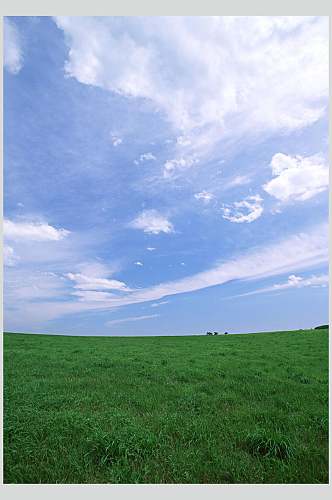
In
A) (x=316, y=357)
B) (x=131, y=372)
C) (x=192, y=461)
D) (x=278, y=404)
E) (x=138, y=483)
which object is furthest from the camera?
(x=316, y=357)

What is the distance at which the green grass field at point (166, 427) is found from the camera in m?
5.57

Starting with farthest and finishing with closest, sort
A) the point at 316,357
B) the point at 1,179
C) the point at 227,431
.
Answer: the point at 316,357 → the point at 227,431 → the point at 1,179

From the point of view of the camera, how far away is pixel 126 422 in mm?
7484

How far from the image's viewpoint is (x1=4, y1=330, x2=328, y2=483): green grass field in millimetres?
5570

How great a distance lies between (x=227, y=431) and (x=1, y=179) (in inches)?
280

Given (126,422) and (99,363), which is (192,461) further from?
(99,363)

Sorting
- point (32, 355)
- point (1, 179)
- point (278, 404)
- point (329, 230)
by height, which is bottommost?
point (32, 355)

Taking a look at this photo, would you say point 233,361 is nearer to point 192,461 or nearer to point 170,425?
point 170,425

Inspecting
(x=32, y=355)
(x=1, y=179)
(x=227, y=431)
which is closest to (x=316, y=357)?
(x=227, y=431)

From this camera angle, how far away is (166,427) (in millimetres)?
7203

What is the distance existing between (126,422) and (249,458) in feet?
9.57

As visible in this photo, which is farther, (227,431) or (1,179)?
(227,431)

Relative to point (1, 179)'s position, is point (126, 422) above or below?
below

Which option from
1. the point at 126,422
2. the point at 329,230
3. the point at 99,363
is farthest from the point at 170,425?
the point at 99,363
